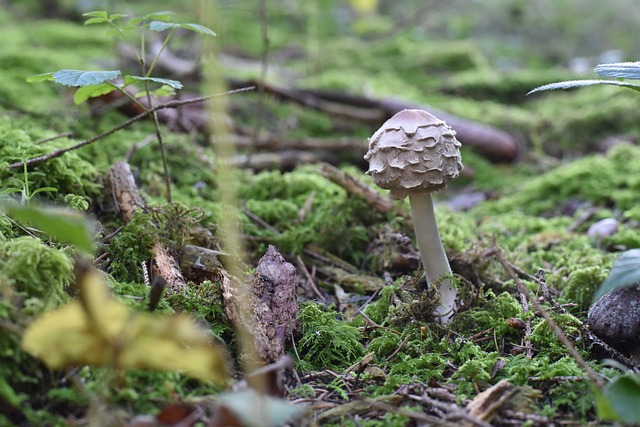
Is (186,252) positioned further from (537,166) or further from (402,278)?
(537,166)

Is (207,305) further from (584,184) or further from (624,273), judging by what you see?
(584,184)

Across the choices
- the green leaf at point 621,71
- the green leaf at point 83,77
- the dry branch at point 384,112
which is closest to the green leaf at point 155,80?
the green leaf at point 83,77

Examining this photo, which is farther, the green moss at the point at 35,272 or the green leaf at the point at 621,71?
the green leaf at the point at 621,71

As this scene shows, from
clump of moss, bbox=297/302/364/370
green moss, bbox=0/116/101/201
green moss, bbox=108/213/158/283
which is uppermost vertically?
green moss, bbox=0/116/101/201

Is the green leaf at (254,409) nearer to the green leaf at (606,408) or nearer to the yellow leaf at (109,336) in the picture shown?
the yellow leaf at (109,336)

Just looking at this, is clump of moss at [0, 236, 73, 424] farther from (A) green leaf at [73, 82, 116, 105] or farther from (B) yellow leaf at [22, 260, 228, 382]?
(A) green leaf at [73, 82, 116, 105]

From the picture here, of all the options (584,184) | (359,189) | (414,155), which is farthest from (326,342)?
(584,184)

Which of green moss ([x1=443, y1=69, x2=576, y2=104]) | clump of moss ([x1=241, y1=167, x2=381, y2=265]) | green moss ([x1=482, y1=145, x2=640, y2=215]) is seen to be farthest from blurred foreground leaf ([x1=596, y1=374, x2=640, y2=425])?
green moss ([x1=443, y1=69, x2=576, y2=104])
